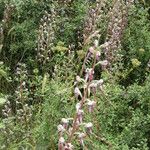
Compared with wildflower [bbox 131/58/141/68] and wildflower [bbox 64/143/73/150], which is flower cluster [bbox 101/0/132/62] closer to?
wildflower [bbox 131/58/141/68]

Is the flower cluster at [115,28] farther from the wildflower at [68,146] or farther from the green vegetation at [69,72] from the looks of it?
the wildflower at [68,146]

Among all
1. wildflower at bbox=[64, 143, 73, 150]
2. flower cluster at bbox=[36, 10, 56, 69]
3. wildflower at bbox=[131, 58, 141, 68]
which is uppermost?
flower cluster at bbox=[36, 10, 56, 69]

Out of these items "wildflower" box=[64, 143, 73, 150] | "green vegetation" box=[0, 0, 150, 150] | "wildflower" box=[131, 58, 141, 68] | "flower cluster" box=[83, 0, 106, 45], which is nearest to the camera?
"wildflower" box=[64, 143, 73, 150]

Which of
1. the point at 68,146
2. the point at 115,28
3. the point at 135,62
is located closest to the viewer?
the point at 68,146

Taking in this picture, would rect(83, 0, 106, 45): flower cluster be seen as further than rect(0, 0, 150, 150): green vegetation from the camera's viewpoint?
Yes

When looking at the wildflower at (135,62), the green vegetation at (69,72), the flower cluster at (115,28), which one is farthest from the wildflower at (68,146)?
the wildflower at (135,62)

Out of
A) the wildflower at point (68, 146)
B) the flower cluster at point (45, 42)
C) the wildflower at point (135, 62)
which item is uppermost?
the flower cluster at point (45, 42)

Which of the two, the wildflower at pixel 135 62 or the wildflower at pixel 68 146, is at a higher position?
the wildflower at pixel 135 62

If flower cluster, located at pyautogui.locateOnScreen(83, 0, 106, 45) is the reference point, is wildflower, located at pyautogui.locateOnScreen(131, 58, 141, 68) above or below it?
below

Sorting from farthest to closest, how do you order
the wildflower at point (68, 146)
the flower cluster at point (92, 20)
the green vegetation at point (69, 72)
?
the flower cluster at point (92, 20), the green vegetation at point (69, 72), the wildflower at point (68, 146)

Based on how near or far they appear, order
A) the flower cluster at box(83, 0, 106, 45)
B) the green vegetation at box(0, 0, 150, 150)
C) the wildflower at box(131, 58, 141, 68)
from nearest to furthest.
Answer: the green vegetation at box(0, 0, 150, 150), the wildflower at box(131, 58, 141, 68), the flower cluster at box(83, 0, 106, 45)

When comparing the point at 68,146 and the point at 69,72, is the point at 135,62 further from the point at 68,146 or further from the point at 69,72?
the point at 68,146

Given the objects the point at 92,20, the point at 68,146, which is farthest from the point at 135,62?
the point at 68,146

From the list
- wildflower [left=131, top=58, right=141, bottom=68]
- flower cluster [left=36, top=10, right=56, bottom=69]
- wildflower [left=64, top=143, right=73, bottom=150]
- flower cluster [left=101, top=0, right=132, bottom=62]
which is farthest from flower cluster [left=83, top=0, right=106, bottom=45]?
wildflower [left=64, top=143, right=73, bottom=150]
